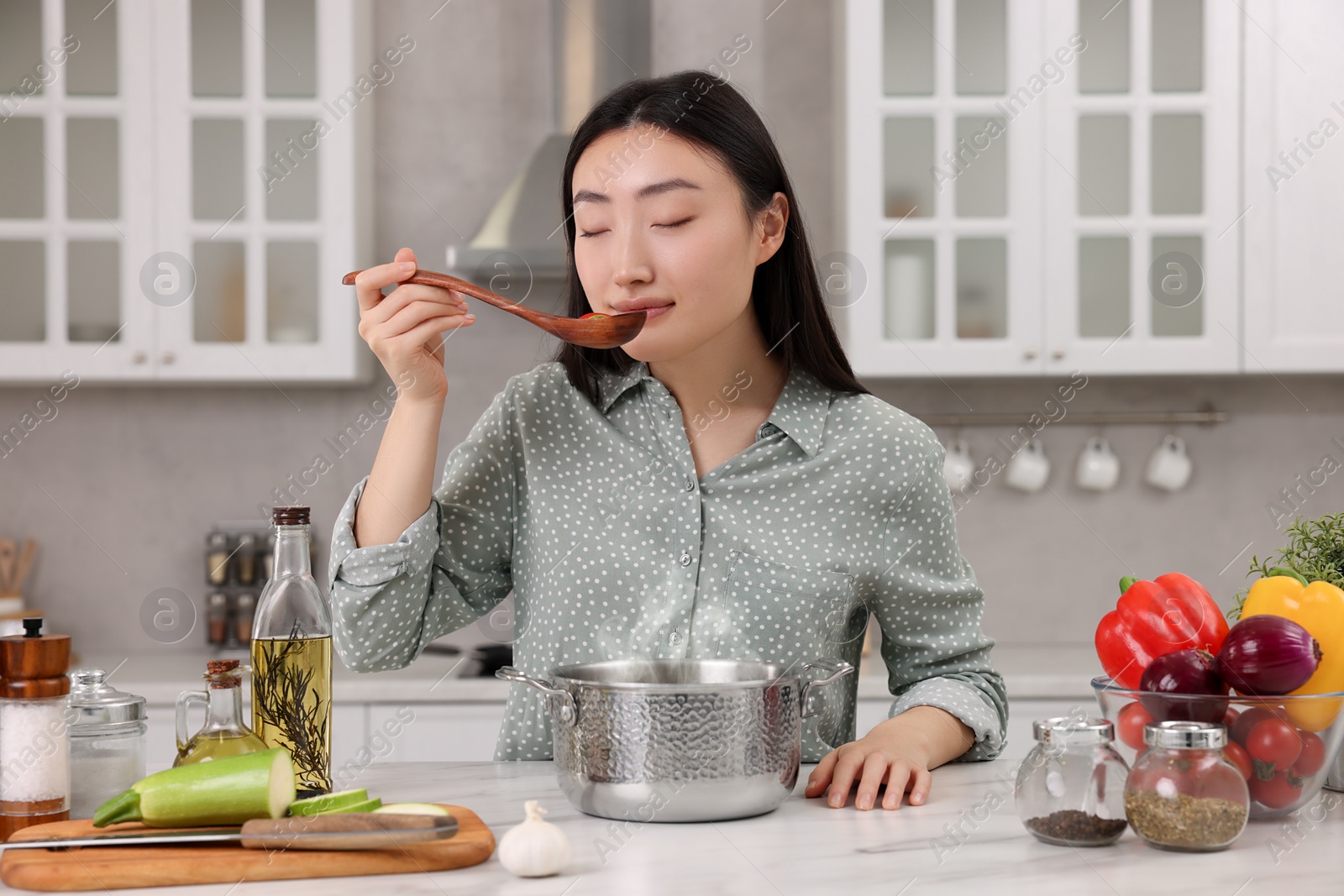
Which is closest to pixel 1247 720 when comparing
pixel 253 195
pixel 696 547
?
pixel 696 547

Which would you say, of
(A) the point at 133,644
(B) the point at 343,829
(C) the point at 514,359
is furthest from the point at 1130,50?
(A) the point at 133,644

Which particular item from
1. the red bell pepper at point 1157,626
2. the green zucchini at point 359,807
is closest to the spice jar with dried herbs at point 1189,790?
the red bell pepper at point 1157,626

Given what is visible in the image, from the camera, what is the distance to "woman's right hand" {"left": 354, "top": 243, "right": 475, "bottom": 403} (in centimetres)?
100

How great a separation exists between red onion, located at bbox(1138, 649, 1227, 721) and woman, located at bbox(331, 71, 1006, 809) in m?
0.24

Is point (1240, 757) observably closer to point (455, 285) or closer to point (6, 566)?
point (455, 285)

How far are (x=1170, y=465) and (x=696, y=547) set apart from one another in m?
2.08

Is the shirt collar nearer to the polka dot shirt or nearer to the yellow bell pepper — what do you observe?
the polka dot shirt

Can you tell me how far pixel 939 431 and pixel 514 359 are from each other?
1.10 metres

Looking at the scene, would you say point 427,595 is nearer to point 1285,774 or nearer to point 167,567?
point 1285,774

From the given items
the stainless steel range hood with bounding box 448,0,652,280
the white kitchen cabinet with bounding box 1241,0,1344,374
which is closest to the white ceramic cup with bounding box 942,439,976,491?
the white kitchen cabinet with bounding box 1241,0,1344,374

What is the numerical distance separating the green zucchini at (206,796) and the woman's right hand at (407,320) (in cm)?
37

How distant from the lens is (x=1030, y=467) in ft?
9.45

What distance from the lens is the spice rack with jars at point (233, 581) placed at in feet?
9.07

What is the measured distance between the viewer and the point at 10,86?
2.57 m
